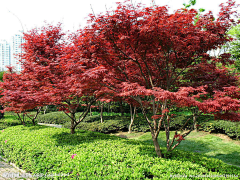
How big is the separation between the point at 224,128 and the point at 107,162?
722cm

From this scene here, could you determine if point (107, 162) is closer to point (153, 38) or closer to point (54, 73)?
point (153, 38)

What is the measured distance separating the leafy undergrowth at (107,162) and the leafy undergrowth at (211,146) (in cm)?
251

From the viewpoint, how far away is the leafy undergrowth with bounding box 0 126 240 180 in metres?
3.39

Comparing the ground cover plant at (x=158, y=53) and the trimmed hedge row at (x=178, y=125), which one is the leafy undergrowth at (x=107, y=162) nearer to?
the ground cover plant at (x=158, y=53)

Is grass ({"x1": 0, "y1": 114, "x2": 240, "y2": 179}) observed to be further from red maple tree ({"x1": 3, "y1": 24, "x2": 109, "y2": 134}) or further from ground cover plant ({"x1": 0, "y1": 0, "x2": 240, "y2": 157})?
→ red maple tree ({"x1": 3, "y1": 24, "x2": 109, "y2": 134})

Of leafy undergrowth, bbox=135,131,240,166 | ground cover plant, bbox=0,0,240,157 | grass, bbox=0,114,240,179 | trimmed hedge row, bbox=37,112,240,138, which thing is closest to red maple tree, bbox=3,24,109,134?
ground cover plant, bbox=0,0,240,157

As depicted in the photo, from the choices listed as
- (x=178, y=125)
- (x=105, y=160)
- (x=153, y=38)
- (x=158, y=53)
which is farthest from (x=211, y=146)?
(x=153, y=38)

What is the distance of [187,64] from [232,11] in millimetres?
1697

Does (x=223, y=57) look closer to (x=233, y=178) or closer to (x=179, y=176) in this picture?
(x=233, y=178)

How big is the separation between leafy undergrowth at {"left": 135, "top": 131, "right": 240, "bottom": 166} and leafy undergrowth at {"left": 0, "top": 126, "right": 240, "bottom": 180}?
2508 millimetres

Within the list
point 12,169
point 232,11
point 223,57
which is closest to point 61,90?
point 12,169

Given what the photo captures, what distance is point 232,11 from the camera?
13.9 feet

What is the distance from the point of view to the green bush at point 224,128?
25.6ft

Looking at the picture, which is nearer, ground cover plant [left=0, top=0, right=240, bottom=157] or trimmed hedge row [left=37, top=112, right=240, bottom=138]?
ground cover plant [left=0, top=0, right=240, bottom=157]
